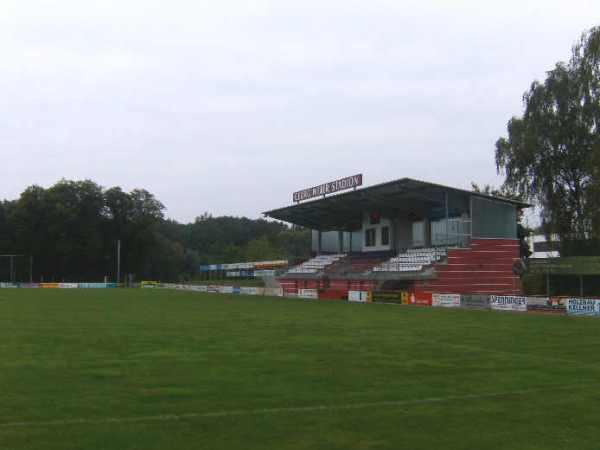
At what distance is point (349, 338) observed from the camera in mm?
22562

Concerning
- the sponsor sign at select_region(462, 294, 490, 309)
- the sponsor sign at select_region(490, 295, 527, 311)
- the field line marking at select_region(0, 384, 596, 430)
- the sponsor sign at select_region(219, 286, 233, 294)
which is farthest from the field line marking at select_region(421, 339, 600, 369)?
the sponsor sign at select_region(219, 286, 233, 294)

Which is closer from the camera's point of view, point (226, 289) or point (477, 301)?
point (477, 301)

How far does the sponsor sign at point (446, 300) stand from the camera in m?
43.7

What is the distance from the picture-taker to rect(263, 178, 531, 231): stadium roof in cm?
5672

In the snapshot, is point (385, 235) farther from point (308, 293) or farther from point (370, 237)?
point (308, 293)

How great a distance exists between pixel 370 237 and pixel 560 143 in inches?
→ 907

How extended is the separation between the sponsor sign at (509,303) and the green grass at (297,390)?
1555 centimetres

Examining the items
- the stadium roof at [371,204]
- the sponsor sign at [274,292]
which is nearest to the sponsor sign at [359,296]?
the stadium roof at [371,204]

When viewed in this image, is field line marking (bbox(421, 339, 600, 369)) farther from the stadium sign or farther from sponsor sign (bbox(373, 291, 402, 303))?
the stadium sign

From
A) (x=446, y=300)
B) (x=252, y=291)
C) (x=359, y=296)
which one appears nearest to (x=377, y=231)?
(x=252, y=291)

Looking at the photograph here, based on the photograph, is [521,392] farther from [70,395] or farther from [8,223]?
[8,223]

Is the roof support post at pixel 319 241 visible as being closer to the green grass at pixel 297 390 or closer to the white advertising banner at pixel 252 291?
the white advertising banner at pixel 252 291

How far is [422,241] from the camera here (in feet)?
212

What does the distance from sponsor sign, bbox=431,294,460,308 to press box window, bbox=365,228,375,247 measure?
26.2 meters
